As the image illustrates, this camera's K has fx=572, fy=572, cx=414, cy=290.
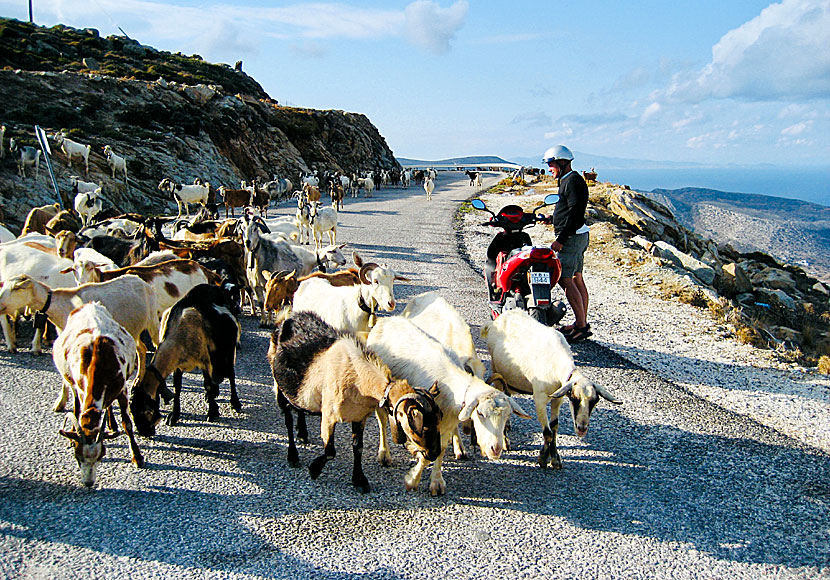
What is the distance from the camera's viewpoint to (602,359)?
788 cm

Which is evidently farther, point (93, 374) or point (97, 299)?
point (97, 299)

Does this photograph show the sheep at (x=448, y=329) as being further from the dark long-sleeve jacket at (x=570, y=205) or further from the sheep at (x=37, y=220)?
the sheep at (x=37, y=220)

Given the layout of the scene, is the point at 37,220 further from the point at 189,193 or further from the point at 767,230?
the point at 767,230

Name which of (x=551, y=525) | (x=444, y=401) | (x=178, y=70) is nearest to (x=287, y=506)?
(x=444, y=401)

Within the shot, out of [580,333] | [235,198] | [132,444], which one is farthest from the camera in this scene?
[235,198]

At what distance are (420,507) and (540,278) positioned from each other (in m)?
3.19

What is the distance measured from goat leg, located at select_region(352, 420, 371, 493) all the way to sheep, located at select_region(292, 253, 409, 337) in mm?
Result: 1720

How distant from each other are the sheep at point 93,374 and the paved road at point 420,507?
35cm

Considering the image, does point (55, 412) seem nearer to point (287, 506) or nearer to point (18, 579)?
point (18, 579)

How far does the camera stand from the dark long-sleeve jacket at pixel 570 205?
7.17 m

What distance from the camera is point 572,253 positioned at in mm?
7699

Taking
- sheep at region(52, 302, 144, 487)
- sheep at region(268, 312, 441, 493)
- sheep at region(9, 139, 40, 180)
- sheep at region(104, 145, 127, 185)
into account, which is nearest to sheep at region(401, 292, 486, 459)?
sheep at region(268, 312, 441, 493)

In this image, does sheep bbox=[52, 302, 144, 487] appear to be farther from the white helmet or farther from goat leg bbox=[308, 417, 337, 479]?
the white helmet

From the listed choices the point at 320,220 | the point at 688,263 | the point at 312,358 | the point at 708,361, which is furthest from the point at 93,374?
the point at 688,263
